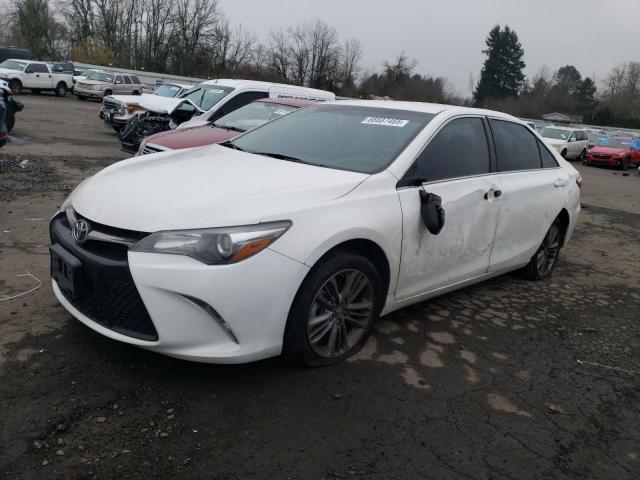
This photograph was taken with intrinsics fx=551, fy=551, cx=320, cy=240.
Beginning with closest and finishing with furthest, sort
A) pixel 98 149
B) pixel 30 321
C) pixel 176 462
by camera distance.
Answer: pixel 176 462 < pixel 30 321 < pixel 98 149

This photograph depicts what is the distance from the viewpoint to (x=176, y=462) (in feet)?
7.99

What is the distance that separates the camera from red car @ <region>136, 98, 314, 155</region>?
24.1ft

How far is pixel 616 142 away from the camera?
84.8 feet

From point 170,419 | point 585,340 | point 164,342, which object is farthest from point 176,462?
point 585,340

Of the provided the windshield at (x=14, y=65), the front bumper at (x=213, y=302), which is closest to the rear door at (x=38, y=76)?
the windshield at (x=14, y=65)

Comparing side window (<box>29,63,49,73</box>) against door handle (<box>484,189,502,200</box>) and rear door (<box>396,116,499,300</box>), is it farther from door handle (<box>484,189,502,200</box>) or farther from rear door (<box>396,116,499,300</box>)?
door handle (<box>484,189,502,200</box>)

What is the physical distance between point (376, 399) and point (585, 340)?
2.07m

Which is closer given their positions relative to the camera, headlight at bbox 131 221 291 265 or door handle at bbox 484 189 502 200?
headlight at bbox 131 221 291 265

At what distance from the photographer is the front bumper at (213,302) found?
2.68 m

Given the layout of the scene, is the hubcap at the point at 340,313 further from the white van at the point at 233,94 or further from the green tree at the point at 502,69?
the green tree at the point at 502,69

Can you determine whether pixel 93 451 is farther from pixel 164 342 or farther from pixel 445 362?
pixel 445 362

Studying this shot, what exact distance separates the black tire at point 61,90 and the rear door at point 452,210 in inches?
1234

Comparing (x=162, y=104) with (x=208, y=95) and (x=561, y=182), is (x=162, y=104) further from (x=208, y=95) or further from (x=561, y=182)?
(x=561, y=182)

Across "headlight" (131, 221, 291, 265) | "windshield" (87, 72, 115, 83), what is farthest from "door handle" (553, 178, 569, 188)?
"windshield" (87, 72, 115, 83)
